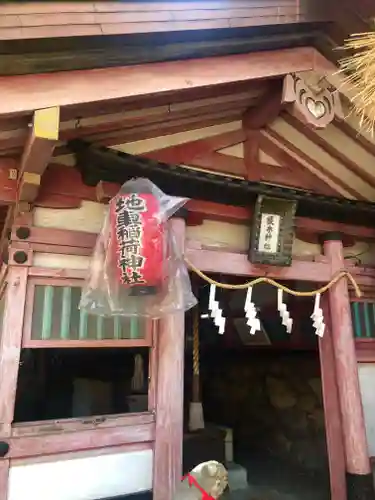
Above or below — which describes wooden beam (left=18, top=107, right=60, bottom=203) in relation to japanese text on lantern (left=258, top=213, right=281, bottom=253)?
above

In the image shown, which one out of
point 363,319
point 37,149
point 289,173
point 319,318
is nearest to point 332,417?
point 319,318

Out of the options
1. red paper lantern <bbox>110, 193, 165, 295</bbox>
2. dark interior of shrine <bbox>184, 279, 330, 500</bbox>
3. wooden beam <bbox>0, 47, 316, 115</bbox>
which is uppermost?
wooden beam <bbox>0, 47, 316, 115</bbox>

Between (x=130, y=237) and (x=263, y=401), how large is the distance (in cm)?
549

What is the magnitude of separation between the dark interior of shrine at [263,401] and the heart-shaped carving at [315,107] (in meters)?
2.08

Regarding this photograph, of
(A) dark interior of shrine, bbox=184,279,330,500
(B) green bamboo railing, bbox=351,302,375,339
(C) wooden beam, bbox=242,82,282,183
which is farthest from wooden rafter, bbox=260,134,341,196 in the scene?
(B) green bamboo railing, bbox=351,302,375,339

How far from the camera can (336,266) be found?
4387 millimetres

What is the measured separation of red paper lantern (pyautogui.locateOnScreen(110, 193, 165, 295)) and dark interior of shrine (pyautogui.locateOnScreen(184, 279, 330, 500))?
7.95 ft

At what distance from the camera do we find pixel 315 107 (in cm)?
370

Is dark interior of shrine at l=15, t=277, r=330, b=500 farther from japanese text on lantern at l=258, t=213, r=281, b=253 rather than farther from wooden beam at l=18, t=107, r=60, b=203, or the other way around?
wooden beam at l=18, t=107, r=60, b=203

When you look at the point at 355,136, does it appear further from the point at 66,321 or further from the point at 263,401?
the point at 263,401

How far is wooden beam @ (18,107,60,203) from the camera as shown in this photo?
2.60 meters

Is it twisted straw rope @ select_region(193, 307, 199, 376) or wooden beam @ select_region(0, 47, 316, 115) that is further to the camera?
twisted straw rope @ select_region(193, 307, 199, 376)

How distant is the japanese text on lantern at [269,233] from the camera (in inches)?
160

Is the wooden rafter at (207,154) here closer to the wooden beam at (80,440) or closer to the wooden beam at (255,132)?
the wooden beam at (255,132)
